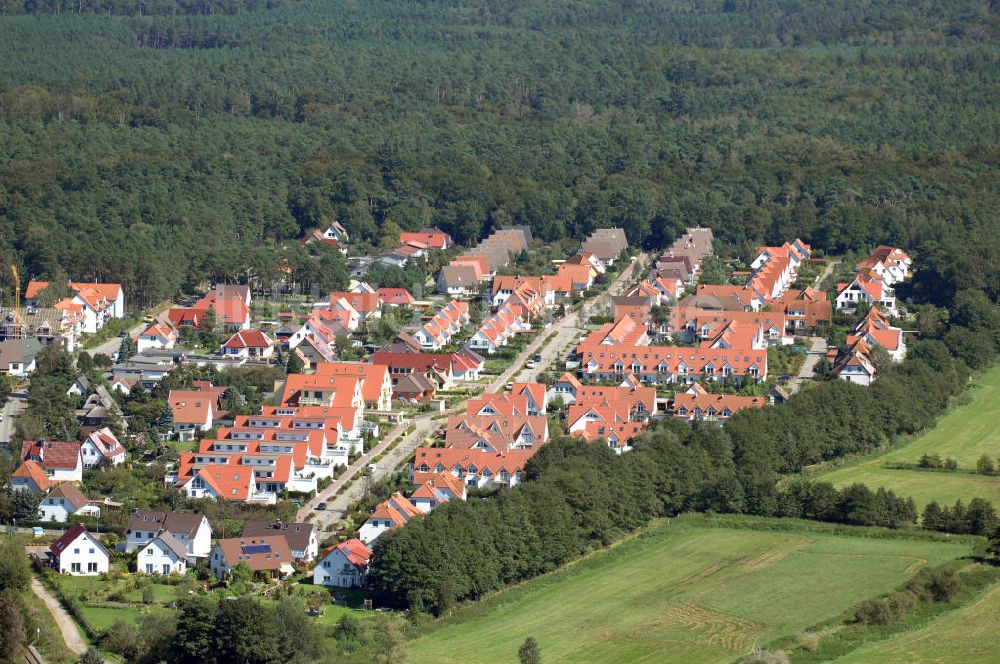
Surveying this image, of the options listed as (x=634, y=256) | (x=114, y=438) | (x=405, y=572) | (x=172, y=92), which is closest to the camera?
(x=405, y=572)

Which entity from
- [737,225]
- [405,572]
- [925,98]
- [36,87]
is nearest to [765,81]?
[925,98]

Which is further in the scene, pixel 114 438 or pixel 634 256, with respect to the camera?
pixel 634 256

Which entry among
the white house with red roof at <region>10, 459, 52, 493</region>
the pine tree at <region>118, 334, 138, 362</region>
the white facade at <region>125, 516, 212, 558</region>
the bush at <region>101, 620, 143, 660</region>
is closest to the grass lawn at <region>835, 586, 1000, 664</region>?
the bush at <region>101, 620, 143, 660</region>

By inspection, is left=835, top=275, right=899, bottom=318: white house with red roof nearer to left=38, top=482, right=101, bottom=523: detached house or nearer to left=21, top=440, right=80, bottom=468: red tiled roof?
left=21, top=440, right=80, bottom=468: red tiled roof

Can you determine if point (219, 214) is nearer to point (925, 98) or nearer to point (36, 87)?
point (36, 87)

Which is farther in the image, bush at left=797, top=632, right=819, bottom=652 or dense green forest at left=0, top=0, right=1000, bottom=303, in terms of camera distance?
dense green forest at left=0, top=0, right=1000, bottom=303

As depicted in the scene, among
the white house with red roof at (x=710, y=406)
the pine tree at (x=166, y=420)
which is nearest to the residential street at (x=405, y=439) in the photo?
the pine tree at (x=166, y=420)
